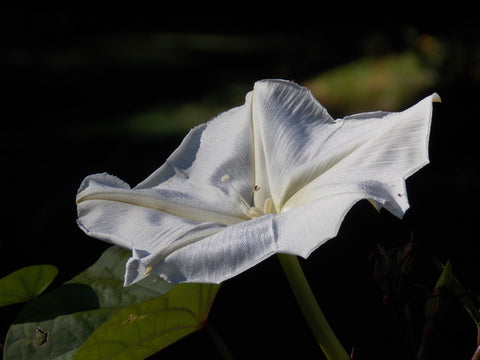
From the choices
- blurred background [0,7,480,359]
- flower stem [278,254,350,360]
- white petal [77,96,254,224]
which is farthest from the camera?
blurred background [0,7,480,359]

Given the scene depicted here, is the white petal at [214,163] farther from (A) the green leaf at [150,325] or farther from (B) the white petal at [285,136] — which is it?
(A) the green leaf at [150,325]

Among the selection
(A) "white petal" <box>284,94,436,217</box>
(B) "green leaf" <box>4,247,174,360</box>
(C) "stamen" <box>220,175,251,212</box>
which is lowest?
(B) "green leaf" <box>4,247,174,360</box>

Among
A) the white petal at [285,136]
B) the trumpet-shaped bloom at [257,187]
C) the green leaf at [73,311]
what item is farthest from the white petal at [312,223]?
the green leaf at [73,311]

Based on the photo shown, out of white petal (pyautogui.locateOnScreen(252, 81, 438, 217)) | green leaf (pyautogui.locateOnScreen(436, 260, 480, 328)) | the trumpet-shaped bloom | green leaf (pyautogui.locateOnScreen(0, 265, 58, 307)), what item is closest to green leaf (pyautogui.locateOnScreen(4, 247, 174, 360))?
green leaf (pyautogui.locateOnScreen(0, 265, 58, 307))

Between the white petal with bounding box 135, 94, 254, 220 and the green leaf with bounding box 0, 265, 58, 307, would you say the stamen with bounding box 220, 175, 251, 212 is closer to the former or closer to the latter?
the white petal with bounding box 135, 94, 254, 220

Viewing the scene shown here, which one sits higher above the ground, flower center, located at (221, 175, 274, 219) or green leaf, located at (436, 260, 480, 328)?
flower center, located at (221, 175, 274, 219)

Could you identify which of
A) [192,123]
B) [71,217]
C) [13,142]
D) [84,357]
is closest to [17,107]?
[13,142]
